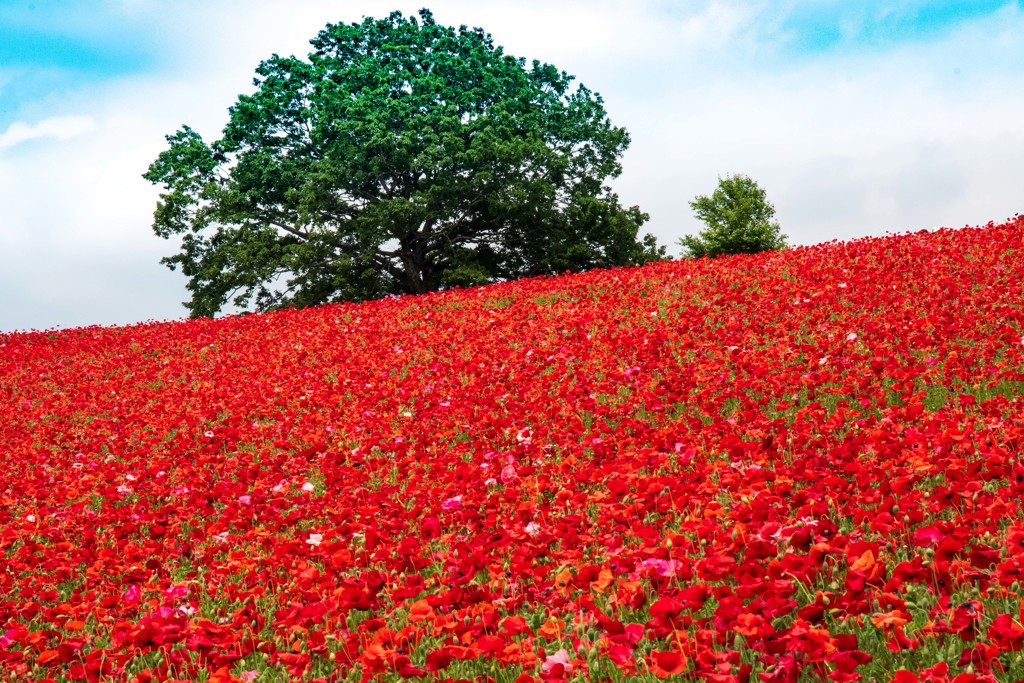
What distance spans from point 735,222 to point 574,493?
119 ft

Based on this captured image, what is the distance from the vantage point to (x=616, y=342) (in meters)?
12.6

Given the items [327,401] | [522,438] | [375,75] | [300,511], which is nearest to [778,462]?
[522,438]

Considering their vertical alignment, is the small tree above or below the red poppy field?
above

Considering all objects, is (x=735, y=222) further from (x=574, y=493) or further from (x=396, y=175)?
(x=574, y=493)

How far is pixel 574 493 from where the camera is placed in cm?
623

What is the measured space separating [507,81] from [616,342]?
19.1 meters

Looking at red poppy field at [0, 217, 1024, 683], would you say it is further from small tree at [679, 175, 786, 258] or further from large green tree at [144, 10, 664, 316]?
small tree at [679, 175, 786, 258]

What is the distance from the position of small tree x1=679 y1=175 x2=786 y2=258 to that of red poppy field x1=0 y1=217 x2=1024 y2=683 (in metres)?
23.1

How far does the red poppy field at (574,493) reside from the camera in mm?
3752

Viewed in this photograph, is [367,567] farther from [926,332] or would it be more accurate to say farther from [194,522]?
[926,332]

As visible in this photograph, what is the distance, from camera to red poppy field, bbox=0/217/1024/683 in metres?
3.75

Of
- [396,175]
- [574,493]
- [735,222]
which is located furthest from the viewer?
[735,222]

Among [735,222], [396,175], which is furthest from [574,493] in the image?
[735,222]

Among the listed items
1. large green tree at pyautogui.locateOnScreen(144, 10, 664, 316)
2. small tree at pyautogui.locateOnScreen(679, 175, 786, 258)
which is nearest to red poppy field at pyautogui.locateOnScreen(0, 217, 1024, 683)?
large green tree at pyautogui.locateOnScreen(144, 10, 664, 316)
